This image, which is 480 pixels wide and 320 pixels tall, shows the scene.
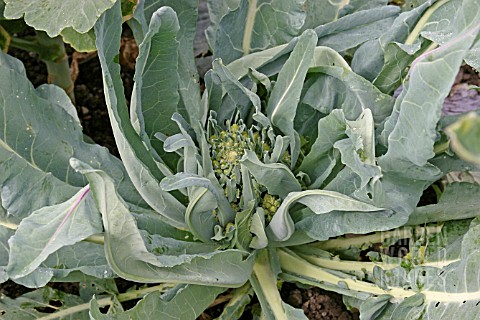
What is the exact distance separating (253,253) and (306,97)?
27 cm

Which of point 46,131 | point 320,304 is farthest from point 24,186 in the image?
point 320,304

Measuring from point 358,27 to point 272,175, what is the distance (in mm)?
304

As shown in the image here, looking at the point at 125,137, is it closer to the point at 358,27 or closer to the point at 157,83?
the point at 157,83

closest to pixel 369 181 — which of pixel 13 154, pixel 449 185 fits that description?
pixel 449 185

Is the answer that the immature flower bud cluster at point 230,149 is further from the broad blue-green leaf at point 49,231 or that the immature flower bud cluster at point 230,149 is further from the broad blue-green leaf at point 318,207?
the broad blue-green leaf at point 49,231

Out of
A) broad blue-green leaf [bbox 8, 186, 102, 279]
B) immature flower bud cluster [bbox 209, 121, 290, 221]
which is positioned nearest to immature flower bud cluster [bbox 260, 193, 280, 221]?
immature flower bud cluster [bbox 209, 121, 290, 221]

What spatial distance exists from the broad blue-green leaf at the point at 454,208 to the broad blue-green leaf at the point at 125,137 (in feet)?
1.30

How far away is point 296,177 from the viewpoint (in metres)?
0.98

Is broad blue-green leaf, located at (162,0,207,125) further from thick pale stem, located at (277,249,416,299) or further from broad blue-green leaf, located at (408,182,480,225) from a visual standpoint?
broad blue-green leaf, located at (408,182,480,225)

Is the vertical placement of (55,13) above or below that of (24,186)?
above

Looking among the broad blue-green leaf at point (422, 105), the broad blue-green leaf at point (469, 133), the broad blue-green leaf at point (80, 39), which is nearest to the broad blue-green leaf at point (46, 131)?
the broad blue-green leaf at point (80, 39)

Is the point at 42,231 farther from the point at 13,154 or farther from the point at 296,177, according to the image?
the point at 296,177

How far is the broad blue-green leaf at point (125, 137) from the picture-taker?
847mm

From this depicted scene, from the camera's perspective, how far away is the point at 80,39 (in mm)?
1075
